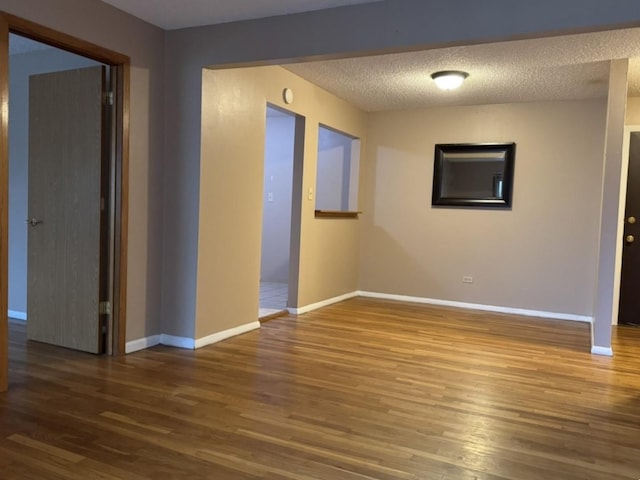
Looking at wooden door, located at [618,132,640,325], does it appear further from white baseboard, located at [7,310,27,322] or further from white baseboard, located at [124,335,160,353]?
white baseboard, located at [7,310,27,322]

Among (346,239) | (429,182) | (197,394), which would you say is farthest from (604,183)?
(197,394)

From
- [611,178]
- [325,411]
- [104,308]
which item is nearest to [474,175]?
[611,178]

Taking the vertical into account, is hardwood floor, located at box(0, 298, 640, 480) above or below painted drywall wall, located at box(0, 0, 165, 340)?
below

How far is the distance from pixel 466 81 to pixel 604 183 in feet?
4.92

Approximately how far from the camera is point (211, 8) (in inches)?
117

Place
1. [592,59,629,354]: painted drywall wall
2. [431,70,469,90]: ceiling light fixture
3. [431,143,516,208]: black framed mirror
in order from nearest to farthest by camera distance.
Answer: [592,59,629,354]: painted drywall wall
[431,70,469,90]: ceiling light fixture
[431,143,516,208]: black framed mirror

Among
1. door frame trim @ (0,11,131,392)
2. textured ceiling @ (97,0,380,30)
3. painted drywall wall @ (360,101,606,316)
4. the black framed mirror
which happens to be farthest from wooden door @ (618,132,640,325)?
door frame trim @ (0,11,131,392)

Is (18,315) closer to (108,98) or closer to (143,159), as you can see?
(143,159)

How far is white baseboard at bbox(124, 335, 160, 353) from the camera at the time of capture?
3.37 meters

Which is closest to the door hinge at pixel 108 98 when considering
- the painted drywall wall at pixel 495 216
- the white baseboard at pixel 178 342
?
the white baseboard at pixel 178 342

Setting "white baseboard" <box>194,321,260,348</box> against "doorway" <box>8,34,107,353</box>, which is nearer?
"doorway" <box>8,34,107,353</box>

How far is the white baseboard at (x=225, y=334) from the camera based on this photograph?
358 cm

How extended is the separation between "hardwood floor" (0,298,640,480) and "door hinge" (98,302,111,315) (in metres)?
0.30

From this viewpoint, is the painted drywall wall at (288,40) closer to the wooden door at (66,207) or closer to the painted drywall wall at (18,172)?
the wooden door at (66,207)
